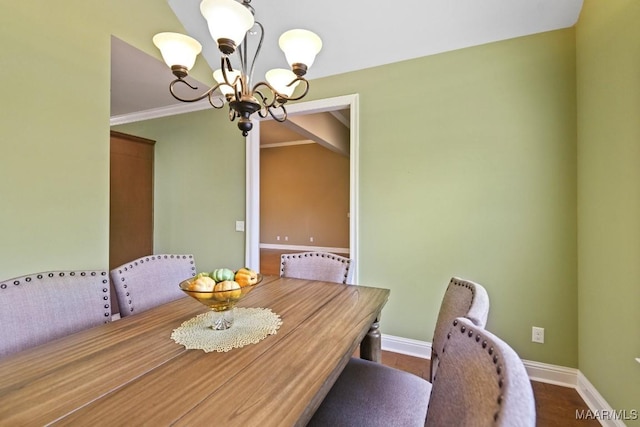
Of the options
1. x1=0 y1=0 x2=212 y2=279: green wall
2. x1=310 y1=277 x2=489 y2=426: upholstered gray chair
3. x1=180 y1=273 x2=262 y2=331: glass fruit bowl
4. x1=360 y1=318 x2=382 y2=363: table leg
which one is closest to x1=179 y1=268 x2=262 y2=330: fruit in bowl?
x1=180 y1=273 x2=262 y2=331: glass fruit bowl

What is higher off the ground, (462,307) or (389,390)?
(462,307)

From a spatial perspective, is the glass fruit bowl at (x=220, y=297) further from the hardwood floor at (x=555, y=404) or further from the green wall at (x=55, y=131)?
the hardwood floor at (x=555, y=404)

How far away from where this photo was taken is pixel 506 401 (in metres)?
0.47

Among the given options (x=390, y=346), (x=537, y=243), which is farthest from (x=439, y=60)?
(x=390, y=346)

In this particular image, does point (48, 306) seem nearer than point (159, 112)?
Yes

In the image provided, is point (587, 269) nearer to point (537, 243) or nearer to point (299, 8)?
point (537, 243)

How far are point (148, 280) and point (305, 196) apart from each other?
6170 millimetres

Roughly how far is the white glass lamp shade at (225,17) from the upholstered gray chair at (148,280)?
1233 mm

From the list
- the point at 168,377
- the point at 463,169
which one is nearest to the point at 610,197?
the point at 463,169

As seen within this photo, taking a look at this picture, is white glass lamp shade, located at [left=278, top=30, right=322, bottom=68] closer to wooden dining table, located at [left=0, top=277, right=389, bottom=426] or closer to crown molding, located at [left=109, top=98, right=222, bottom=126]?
wooden dining table, located at [left=0, top=277, right=389, bottom=426]

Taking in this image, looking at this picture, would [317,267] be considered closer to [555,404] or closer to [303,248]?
[555,404]

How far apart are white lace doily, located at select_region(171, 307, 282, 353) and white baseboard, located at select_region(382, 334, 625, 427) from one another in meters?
1.63

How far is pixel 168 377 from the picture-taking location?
0.80m

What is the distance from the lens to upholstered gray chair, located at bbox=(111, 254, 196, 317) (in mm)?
→ 1496
